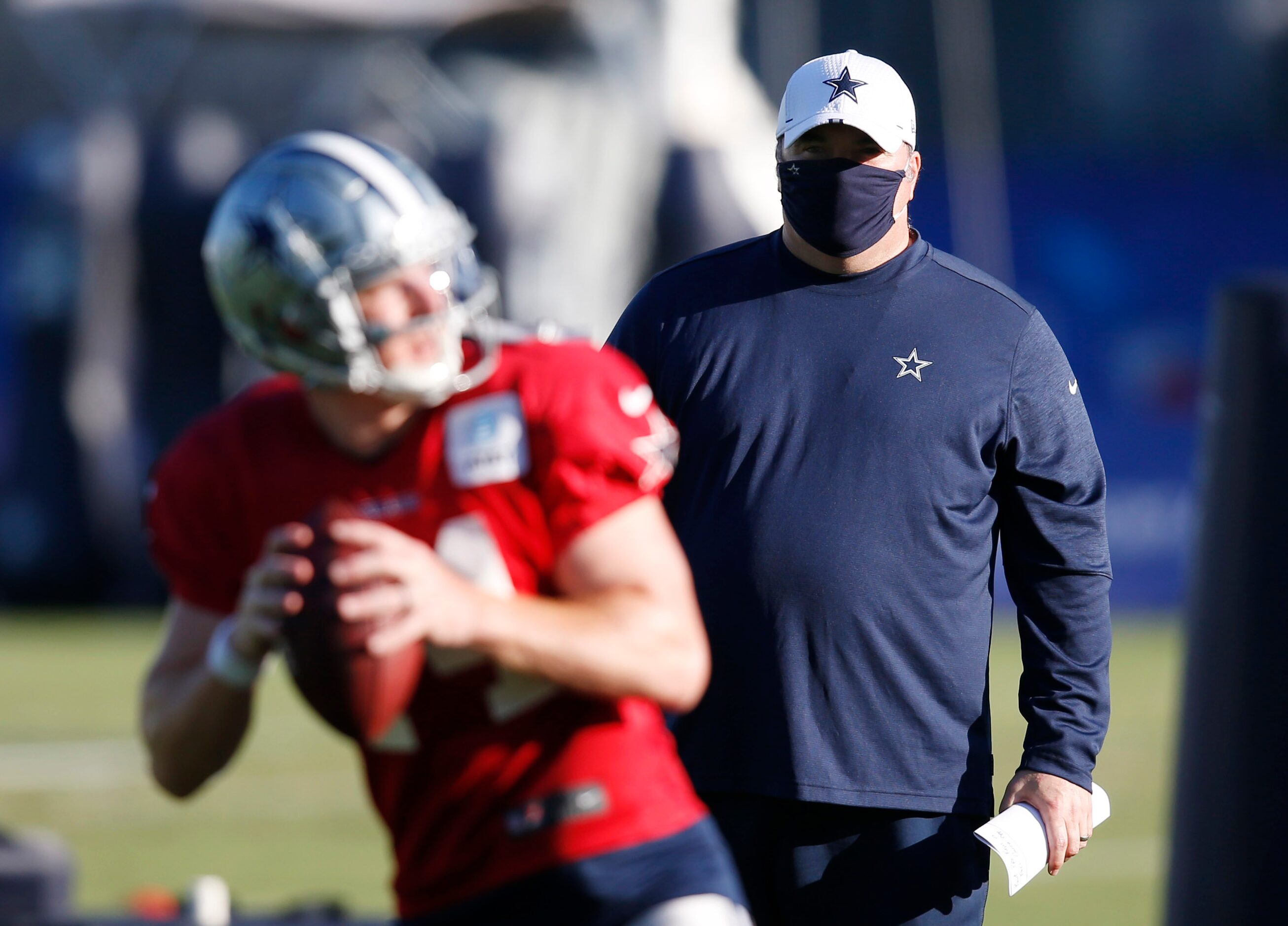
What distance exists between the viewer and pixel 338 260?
2.15m

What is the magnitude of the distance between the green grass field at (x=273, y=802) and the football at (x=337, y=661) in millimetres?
2180

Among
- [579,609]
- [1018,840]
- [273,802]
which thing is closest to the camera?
[579,609]

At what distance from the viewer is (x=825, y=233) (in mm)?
3191

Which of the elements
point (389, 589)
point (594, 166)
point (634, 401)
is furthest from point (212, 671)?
point (594, 166)

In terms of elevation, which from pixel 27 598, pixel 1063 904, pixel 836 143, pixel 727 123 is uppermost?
pixel 836 143

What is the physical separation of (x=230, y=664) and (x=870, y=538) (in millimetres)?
1235

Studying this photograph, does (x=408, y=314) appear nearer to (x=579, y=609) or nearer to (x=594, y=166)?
(x=579, y=609)

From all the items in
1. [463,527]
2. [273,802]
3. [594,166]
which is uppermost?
[463,527]

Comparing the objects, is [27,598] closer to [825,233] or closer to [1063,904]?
[1063,904]

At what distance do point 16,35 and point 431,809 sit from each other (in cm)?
1431

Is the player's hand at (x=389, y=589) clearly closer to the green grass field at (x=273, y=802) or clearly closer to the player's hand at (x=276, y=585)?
the player's hand at (x=276, y=585)

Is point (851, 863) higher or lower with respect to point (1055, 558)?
lower

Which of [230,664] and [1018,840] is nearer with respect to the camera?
[230,664]

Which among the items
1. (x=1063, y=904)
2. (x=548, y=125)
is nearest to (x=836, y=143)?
(x=1063, y=904)
